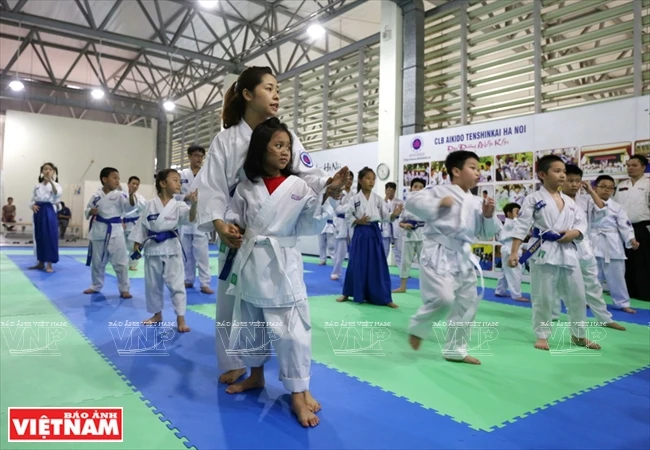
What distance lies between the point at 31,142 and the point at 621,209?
17.5m

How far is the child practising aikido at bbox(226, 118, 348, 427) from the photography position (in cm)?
210

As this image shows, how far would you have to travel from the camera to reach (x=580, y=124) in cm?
649

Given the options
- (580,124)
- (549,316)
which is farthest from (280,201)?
(580,124)

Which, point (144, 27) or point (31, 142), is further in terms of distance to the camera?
point (31, 142)

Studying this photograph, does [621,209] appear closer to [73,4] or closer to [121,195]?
[121,195]

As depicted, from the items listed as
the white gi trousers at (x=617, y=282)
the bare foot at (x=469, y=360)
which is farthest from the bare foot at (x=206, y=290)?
the white gi trousers at (x=617, y=282)

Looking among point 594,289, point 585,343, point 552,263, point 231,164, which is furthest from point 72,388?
point 594,289

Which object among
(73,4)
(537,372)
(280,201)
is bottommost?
(537,372)

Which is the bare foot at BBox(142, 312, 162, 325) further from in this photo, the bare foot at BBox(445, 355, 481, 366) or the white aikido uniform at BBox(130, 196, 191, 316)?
the bare foot at BBox(445, 355, 481, 366)

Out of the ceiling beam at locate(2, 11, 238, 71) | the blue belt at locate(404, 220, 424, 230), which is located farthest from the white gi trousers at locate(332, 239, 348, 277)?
the ceiling beam at locate(2, 11, 238, 71)

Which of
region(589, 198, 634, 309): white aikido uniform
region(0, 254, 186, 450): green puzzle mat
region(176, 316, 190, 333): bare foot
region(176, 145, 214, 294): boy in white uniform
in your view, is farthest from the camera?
region(176, 145, 214, 294): boy in white uniform

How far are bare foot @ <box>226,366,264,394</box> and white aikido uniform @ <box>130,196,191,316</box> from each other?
57.9 inches

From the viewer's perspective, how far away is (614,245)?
5293 mm

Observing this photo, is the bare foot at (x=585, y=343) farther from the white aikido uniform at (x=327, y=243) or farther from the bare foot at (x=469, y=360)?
the white aikido uniform at (x=327, y=243)
